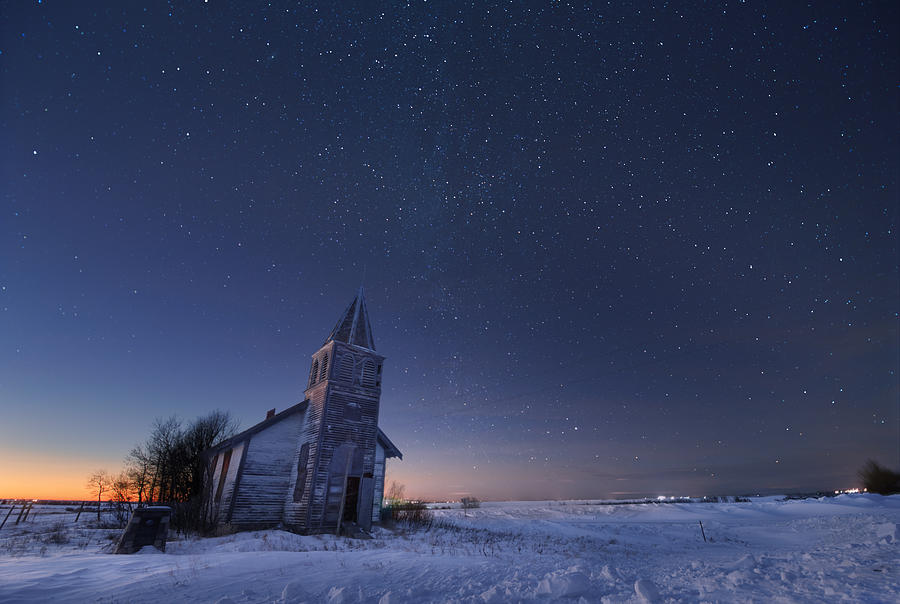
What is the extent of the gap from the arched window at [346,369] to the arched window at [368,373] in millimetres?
769

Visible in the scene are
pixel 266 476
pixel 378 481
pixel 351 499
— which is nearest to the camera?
pixel 266 476

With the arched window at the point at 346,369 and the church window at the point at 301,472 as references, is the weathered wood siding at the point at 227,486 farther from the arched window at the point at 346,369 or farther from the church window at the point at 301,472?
the arched window at the point at 346,369

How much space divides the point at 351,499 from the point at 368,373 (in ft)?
22.0

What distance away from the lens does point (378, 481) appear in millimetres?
23234

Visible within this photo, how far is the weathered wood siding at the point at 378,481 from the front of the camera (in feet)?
73.6

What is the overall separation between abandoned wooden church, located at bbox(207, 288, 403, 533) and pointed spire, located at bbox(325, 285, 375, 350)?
0.14 metres

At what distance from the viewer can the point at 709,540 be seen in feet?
75.3

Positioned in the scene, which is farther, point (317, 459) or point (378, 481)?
point (378, 481)

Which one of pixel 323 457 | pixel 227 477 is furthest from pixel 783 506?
pixel 227 477

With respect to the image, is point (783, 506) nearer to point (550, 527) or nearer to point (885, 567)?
point (550, 527)

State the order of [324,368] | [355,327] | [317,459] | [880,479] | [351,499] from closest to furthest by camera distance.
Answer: [317,459] < [351,499] < [324,368] < [355,327] < [880,479]

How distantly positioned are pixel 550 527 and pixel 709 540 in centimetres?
1007

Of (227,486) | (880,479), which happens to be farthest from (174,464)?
(880,479)

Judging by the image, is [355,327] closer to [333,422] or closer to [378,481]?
[333,422]
